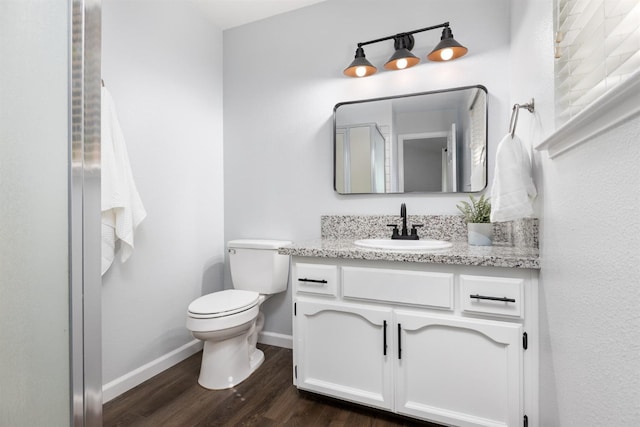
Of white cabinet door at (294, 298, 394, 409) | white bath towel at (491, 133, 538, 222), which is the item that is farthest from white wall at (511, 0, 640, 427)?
white cabinet door at (294, 298, 394, 409)

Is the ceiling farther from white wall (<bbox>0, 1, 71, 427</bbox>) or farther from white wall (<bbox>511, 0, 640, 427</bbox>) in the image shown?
white wall (<bbox>0, 1, 71, 427</bbox>)

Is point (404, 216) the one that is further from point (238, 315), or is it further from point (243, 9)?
point (243, 9)

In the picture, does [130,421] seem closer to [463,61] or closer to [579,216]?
[579,216]

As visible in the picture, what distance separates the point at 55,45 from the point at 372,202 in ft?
5.55

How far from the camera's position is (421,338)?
1383mm

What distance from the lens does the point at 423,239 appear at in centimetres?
187

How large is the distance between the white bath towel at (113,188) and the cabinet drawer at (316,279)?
3.00ft

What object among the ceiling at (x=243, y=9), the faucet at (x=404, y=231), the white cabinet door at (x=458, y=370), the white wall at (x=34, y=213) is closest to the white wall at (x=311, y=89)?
the ceiling at (x=243, y=9)

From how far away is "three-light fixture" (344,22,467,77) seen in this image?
5.72ft

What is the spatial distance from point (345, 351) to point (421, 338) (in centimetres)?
38

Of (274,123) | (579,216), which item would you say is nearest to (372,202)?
(274,123)

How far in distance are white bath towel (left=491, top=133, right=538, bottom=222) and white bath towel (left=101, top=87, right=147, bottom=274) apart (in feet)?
5.84

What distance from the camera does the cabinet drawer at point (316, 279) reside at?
1.54 m

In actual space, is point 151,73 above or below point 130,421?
above
